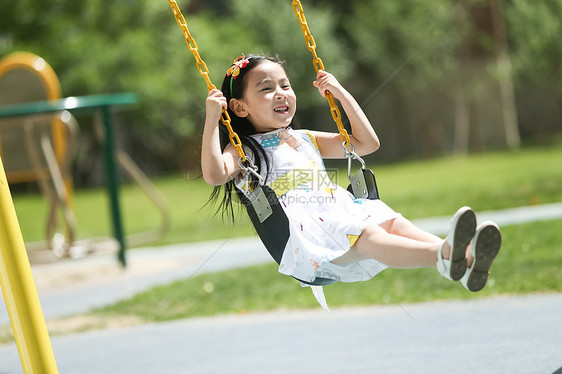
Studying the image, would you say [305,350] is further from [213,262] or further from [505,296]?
[213,262]

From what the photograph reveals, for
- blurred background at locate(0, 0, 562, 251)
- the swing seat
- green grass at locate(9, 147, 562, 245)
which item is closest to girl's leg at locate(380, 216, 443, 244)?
the swing seat

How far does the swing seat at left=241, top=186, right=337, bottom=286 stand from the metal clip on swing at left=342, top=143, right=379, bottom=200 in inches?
12.9

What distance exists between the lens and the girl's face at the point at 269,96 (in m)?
3.06

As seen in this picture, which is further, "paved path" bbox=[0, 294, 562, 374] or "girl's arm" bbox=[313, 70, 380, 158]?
"paved path" bbox=[0, 294, 562, 374]

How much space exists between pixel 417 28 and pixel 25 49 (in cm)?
1007

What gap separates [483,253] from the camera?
2.50 m

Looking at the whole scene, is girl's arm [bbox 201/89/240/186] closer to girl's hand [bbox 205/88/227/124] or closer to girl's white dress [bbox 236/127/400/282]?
girl's hand [bbox 205/88/227/124]

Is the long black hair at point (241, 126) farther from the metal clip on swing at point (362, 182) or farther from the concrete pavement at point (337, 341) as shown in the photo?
the concrete pavement at point (337, 341)

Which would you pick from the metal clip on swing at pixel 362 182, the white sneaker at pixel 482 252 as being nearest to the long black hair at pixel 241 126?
the metal clip on swing at pixel 362 182

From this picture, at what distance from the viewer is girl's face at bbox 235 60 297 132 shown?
3061mm

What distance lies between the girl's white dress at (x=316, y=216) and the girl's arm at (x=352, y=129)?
17cm

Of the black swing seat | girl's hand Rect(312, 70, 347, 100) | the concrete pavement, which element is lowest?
the concrete pavement

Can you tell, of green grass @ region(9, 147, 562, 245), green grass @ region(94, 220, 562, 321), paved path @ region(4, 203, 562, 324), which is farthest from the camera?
green grass @ region(9, 147, 562, 245)

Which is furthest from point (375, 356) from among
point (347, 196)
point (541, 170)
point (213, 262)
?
point (541, 170)
